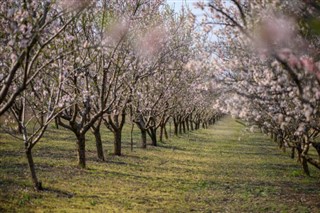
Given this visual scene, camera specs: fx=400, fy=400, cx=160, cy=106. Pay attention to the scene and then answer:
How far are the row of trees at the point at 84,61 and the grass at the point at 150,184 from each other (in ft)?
4.49

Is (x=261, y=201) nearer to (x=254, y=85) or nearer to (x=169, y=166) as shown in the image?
(x=254, y=85)

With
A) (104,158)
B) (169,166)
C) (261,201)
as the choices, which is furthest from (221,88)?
(104,158)

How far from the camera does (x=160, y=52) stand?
88.1 feet

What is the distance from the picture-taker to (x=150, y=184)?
711 inches

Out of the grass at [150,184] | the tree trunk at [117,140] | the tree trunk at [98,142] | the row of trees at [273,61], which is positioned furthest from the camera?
the tree trunk at [117,140]

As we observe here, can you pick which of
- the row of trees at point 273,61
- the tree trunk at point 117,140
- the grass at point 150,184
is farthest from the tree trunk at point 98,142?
the row of trees at point 273,61

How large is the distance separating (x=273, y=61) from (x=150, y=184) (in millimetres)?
8422

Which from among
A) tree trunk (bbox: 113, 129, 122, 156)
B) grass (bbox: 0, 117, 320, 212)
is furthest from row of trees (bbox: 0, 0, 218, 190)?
grass (bbox: 0, 117, 320, 212)

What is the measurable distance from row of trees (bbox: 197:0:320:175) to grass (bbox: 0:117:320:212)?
284cm

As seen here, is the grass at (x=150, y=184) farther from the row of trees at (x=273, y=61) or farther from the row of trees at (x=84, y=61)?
the row of trees at (x=273, y=61)

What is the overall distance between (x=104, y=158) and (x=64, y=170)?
221 inches

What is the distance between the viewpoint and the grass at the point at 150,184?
1382 centimetres

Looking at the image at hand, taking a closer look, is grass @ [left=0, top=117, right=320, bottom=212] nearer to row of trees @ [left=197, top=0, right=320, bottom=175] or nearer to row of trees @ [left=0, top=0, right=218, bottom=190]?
row of trees @ [left=0, top=0, right=218, bottom=190]

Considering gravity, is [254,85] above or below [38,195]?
above
